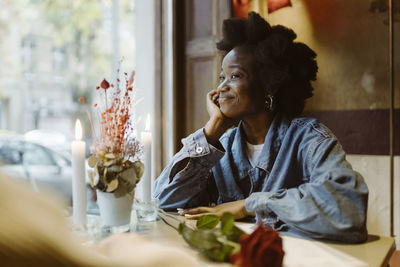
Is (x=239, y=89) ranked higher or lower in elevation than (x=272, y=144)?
higher

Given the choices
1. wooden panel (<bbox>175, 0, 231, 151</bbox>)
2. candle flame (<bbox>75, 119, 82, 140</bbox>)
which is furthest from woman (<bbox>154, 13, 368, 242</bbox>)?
wooden panel (<bbox>175, 0, 231, 151</bbox>)

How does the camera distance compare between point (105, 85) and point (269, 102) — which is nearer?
point (105, 85)

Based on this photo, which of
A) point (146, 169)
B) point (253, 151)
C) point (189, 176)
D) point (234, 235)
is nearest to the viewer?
point (234, 235)

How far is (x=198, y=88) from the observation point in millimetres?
2623

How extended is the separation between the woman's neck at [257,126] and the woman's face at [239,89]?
0.11 feet

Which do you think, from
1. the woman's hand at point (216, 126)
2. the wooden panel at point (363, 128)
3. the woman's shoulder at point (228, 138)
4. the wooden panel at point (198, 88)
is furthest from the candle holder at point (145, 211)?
the wooden panel at point (363, 128)

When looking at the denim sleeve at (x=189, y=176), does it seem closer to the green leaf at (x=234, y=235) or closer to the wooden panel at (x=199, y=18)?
the green leaf at (x=234, y=235)

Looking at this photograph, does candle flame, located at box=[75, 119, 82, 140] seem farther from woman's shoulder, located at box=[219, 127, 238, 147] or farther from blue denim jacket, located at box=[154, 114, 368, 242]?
woman's shoulder, located at box=[219, 127, 238, 147]

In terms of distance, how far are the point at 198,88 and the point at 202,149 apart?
1195 mm

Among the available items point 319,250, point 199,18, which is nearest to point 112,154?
point 319,250

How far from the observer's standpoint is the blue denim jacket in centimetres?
105

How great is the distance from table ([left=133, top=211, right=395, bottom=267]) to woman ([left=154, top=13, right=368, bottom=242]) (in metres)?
0.16

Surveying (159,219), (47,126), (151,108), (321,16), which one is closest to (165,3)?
(151,108)

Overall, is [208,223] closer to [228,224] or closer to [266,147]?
[228,224]
